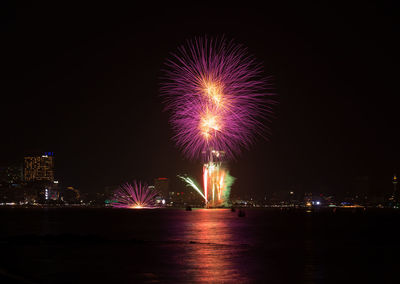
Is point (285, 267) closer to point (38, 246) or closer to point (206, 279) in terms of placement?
point (206, 279)

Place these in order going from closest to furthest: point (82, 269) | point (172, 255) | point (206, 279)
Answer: point (206, 279) → point (82, 269) → point (172, 255)

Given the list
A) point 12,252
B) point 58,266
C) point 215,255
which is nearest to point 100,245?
point 12,252

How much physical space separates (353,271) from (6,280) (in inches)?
480

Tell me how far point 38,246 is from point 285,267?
14.6 m

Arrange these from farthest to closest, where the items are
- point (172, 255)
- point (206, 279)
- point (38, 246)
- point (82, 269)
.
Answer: point (38, 246)
point (172, 255)
point (82, 269)
point (206, 279)

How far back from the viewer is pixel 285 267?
21.1 metres

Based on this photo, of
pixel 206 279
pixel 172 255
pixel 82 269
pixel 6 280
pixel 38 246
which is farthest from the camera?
pixel 38 246

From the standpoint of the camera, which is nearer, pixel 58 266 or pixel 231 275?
pixel 231 275

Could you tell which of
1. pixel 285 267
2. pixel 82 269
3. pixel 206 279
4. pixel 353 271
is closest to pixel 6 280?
pixel 82 269

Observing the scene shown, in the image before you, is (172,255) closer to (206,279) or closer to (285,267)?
(285,267)

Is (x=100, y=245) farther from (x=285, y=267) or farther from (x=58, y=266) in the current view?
(x=285, y=267)

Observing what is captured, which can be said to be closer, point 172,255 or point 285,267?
point 285,267

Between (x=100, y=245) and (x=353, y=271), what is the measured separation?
1541 cm

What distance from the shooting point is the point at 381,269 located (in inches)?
828
